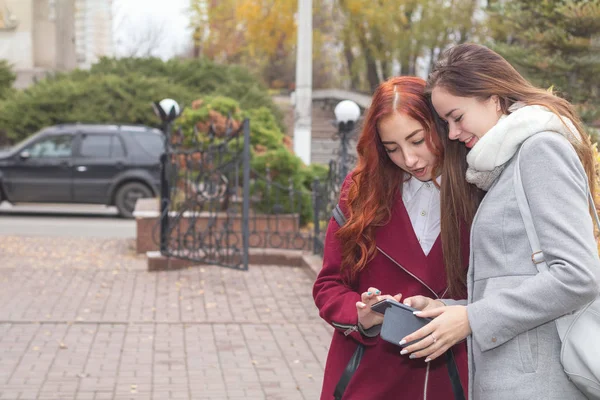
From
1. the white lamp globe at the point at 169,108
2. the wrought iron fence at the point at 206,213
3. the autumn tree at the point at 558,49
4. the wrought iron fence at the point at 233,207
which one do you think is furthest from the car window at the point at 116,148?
the autumn tree at the point at 558,49

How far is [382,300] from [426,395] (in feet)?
1.28

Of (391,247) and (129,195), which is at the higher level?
(391,247)

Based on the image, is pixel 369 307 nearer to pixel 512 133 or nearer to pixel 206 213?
pixel 512 133

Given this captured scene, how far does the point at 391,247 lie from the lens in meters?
2.65

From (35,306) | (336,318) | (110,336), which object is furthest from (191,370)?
(336,318)

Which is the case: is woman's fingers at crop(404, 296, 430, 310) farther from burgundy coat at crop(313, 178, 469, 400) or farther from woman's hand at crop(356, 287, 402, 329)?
burgundy coat at crop(313, 178, 469, 400)

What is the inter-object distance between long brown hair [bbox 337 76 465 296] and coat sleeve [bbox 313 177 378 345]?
0.03 m

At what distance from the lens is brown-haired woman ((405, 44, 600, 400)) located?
6.86 feet

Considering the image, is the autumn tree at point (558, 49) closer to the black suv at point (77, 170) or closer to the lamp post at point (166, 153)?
the lamp post at point (166, 153)

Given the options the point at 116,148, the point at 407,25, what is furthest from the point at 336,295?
the point at 407,25

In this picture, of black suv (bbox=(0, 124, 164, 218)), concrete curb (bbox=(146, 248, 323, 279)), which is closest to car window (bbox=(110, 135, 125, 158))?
black suv (bbox=(0, 124, 164, 218))

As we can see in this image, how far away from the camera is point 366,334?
2.60 m

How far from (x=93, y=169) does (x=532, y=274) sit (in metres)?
15.8

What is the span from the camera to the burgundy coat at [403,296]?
2627 mm
